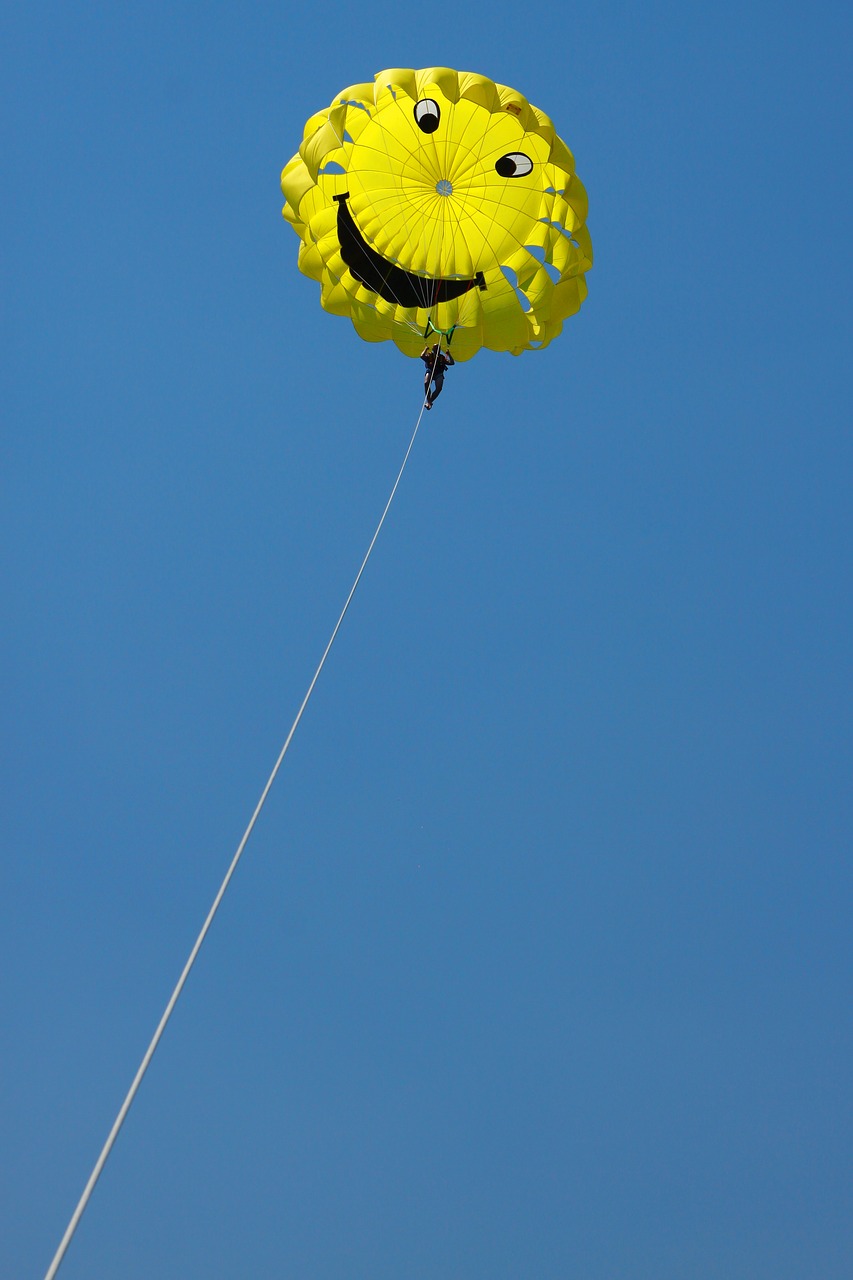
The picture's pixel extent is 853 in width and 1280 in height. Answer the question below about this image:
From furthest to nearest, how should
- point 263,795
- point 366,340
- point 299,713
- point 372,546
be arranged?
point 366,340 < point 372,546 < point 299,713 < point 263,795

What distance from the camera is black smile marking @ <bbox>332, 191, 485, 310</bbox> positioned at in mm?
13688

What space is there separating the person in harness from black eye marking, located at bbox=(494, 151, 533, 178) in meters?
2.05

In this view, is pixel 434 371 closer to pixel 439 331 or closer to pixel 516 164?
pixel 439 331

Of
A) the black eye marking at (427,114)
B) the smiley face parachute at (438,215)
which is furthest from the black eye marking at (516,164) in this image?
the black eye marking at (427,114)

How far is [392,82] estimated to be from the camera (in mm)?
11797

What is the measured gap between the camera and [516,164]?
12828mm

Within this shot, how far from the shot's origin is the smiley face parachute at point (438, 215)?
1259cm

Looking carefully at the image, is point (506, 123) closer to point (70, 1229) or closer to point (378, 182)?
point (378, 182)

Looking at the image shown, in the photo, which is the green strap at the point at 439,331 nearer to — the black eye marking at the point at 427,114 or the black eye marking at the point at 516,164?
the black eye marking at the point at 516,164

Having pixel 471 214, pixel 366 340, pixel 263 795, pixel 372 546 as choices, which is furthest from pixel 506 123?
pixel 263 795

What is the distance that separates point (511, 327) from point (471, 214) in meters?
1.26

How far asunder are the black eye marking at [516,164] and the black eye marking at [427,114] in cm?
78

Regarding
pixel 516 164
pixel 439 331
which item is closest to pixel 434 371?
pixel 439 331

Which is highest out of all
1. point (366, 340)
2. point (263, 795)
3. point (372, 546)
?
point (366, 340)
